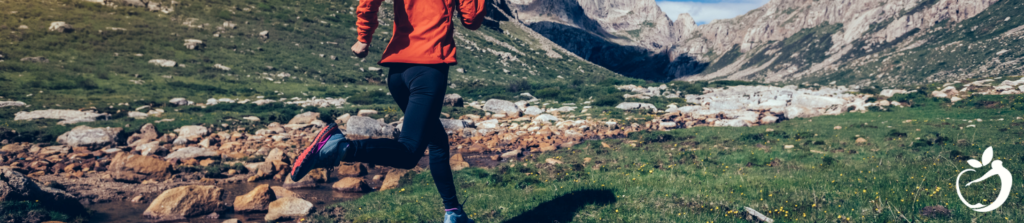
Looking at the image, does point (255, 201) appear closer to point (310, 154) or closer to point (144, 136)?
point (310, 154)

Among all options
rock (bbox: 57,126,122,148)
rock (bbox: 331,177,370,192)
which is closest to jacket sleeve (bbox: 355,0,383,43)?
rock (bbox: 331,177,370,192)

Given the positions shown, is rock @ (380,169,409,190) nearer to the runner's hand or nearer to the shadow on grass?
the shadow on grass

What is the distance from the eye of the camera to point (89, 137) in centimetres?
1319

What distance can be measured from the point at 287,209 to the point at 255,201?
110 cm

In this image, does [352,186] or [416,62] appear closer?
[416,62]

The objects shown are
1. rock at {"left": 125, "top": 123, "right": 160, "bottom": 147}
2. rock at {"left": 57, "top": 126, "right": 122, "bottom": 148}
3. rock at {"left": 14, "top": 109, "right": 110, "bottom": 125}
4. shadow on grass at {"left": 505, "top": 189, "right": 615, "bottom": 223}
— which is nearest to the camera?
shadow on grass at {"left": 505, "top": 189, "right": 615, "bottom": 223}

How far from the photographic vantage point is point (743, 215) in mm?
4352

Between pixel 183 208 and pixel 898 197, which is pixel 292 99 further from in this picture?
pixel 898 197

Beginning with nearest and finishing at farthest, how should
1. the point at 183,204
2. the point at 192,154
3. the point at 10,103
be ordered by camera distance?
the point at 183,204
the point at 192,154
the point at 10,103

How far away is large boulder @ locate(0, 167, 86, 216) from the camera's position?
217 inches

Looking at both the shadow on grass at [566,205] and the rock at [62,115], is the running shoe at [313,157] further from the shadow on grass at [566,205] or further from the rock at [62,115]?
the rock at [62,115]

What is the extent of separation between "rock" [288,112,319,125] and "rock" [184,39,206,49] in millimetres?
32347

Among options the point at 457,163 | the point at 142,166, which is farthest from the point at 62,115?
the point at 457,163

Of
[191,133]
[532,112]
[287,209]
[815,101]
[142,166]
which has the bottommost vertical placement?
[191,133]
